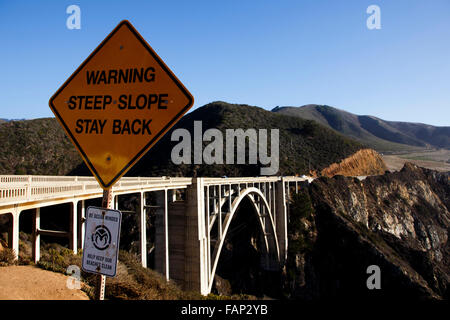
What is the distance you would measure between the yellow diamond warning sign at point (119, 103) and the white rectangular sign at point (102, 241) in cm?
29

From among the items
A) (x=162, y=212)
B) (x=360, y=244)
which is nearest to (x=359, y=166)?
(x=360, y=244)

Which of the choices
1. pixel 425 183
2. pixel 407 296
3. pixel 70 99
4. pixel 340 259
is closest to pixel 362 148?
pixel 425 183

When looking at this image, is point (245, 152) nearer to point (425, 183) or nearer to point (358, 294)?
point (358, 294)

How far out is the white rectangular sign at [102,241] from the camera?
92.4 inches

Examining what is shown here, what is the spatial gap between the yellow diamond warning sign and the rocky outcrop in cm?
5495

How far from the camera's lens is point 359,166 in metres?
61.6

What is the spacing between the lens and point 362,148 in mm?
66188

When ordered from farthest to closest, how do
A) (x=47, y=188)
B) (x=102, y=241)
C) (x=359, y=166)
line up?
(x=359, y=166)
(x=47, y=188)
(x=102, y=241)

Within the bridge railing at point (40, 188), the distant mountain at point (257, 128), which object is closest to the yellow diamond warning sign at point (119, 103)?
the bridge railing at point (40, 188)

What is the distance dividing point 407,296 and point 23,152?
60207 millimetres

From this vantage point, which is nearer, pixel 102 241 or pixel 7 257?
pixel 102 241

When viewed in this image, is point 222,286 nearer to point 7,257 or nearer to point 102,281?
point 7,257

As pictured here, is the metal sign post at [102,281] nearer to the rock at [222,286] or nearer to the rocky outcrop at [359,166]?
the rock at [222,286]

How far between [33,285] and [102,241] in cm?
469
